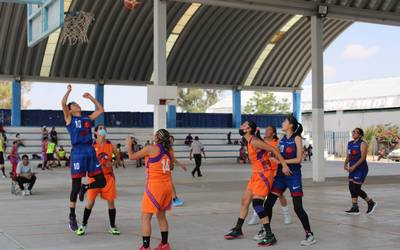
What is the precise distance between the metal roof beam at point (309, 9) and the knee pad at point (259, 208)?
479 inches

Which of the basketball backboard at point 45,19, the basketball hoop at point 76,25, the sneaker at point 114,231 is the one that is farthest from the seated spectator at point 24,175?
the sneaker at point 114,231

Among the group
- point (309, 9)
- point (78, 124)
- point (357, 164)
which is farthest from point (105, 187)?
point (309, 9)

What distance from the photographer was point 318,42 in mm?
20906

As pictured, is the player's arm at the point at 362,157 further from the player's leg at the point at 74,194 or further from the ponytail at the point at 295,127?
the player's leg at the point at 74,194

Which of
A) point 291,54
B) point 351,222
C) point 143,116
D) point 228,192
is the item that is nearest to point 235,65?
point 291,54

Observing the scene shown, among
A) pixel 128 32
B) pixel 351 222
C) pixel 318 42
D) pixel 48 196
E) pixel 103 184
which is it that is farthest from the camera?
pixel 128 32

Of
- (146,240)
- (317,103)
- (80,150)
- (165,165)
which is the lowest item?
(146,240)

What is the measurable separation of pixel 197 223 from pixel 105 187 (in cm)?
203

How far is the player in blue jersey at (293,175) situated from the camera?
326 inches

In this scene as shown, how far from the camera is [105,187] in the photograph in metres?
9.10

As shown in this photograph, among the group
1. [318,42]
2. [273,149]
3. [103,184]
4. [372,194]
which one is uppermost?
[318,42]

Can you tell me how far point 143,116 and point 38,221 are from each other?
97.0 feet

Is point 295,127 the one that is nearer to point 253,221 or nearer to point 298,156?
point 298,156

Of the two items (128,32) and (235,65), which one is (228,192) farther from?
(235,65)
